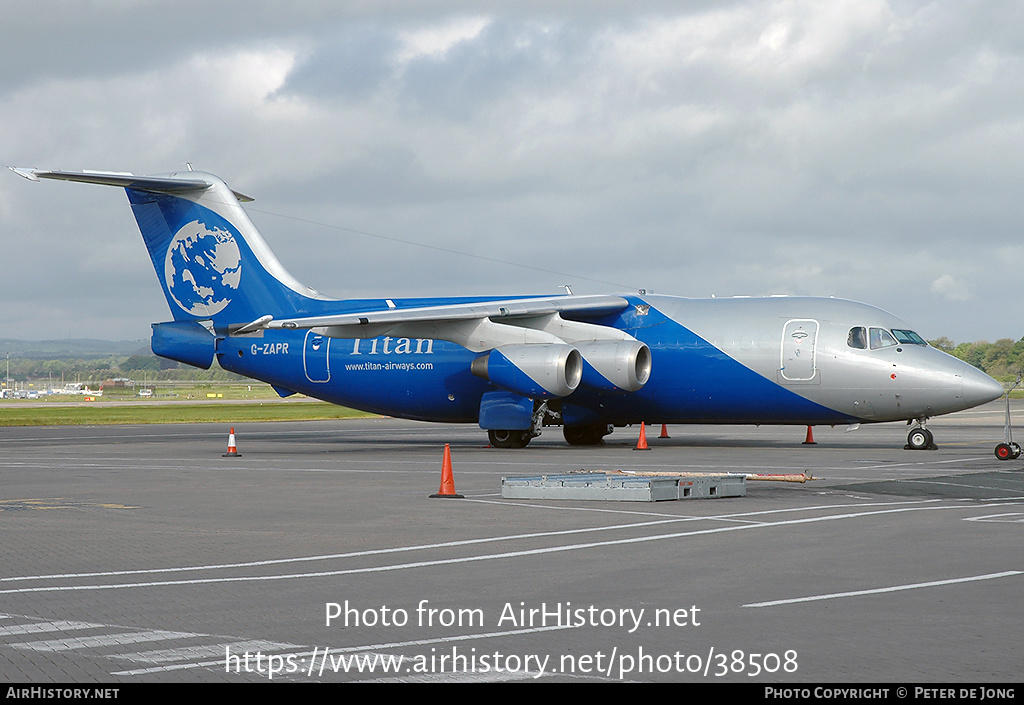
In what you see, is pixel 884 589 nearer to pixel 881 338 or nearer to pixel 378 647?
pixel 378 647

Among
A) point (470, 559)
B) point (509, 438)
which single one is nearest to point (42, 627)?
point (470, 559)

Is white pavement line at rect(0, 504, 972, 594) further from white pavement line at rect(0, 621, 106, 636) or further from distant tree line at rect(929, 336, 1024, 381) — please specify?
distant tree line at rect(929, 336, 1024, 381)

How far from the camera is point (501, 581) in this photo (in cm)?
1048

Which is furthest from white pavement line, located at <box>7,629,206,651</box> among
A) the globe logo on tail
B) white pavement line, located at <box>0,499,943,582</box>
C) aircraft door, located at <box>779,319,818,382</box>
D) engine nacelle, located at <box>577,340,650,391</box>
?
the globe logo on tail

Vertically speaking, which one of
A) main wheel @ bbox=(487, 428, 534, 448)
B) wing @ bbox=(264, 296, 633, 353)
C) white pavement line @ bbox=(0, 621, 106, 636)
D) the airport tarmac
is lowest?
white pavement line @ bbox=(0, 621, 106, 636)

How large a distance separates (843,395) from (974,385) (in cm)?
300

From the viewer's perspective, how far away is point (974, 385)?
27.0 meters

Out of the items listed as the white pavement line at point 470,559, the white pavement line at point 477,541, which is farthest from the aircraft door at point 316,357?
the white pavement line at point 470,559

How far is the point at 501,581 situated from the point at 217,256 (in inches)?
1061

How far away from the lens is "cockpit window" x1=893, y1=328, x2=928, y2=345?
28.5 meters

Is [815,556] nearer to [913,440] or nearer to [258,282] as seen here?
[913,440]

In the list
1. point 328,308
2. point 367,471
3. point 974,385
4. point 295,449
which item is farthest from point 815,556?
point 328,308

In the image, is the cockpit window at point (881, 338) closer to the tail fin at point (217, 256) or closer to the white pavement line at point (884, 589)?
the tail fin at point (217, 256)

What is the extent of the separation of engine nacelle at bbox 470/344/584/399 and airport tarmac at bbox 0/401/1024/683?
781 centimetres
